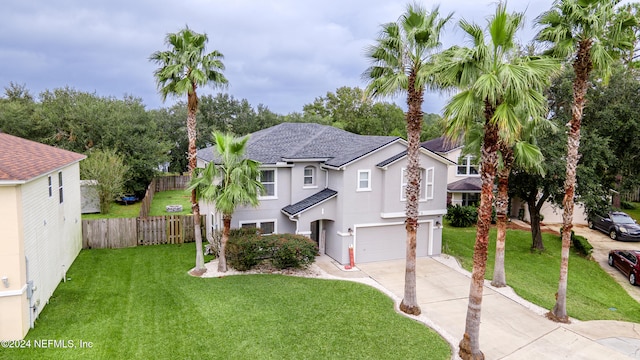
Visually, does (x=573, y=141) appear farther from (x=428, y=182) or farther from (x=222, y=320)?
(x=222, y=320)

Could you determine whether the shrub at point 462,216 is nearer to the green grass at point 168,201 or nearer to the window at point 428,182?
the window at point 428,182

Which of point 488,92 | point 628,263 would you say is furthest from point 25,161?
point 628,263

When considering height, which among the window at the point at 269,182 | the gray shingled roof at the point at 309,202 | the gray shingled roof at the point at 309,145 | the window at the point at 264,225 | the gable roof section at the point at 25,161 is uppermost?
the gray shingled roof at the point at 309,145

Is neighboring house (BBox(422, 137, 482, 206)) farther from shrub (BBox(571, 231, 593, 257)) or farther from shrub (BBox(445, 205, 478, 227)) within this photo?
shrub (BBox(571, 231, 593, 257))

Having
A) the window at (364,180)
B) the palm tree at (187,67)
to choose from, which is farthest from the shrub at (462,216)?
the palm tree at (187,67)

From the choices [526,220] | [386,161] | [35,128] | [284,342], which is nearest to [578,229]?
[526,220]

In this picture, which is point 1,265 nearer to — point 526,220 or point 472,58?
point 472,58
